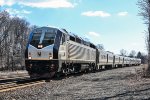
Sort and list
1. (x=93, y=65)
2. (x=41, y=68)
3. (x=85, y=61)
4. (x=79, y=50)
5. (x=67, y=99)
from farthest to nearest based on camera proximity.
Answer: (x=93, y=65)
(x=85, y=61)
(x=79, y=50)
(x=41, y=68)
(x=67, y=99)

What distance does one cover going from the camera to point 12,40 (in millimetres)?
95750

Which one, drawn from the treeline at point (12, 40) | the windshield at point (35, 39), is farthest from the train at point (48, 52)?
the treeline at point (12, 40)

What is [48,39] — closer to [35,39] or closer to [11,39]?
[35,39]

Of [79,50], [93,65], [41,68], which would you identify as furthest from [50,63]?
[93,65]

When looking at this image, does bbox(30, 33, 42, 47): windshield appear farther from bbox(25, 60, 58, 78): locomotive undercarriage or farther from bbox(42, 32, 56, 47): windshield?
bbox(25, 60, 58, 78): locomotive undercarriage

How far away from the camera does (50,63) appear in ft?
83.8

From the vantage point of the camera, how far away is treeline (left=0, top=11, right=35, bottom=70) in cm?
8488

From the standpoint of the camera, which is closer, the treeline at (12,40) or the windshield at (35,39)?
the windshield at (35,39)

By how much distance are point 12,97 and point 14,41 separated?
271ft

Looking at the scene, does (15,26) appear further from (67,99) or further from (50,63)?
(67,99)

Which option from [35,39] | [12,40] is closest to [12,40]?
[12,40]

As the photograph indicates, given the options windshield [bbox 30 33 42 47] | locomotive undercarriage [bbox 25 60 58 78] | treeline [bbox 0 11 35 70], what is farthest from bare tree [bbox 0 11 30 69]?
locomotive undercarriage [bbox 25 60 58 78]

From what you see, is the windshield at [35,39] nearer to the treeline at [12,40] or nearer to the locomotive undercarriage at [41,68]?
the locomotive undercarriage at [41,68]

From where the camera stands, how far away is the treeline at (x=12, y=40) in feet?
278
